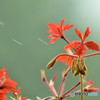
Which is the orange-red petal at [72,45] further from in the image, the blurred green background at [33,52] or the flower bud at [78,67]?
the blurred green background at [33,52]

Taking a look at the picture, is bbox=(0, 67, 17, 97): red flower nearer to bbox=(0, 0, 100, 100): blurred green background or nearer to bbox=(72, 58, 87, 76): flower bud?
bbox=(72, 58, 87, 76): flower bud

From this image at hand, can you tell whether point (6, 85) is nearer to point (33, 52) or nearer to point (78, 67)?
point (78, 67)

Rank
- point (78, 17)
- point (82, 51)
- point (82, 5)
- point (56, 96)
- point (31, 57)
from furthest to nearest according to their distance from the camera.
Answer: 1. point (82, 5)
2. point (78, 17)
3. point (31, 57)
4. point (56, 96)
5. point (82, 51)

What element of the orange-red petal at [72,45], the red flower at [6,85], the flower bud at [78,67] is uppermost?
the orange-red petal at [72,45]

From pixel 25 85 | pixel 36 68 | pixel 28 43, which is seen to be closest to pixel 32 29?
pixel 28 43

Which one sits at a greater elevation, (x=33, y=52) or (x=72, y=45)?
(x=33, y=52)

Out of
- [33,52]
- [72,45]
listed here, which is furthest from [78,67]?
[33,52]

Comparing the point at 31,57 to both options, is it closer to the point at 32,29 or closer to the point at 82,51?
the point at 32,29

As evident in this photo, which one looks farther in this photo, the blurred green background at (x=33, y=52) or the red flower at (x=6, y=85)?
the blurred green background at (x=33, y=52)

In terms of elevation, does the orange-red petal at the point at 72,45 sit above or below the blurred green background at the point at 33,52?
below

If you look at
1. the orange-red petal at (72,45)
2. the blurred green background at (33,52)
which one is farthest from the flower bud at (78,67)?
the blurred green background at (33,52)

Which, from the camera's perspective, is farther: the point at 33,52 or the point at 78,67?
the point at 33,52
